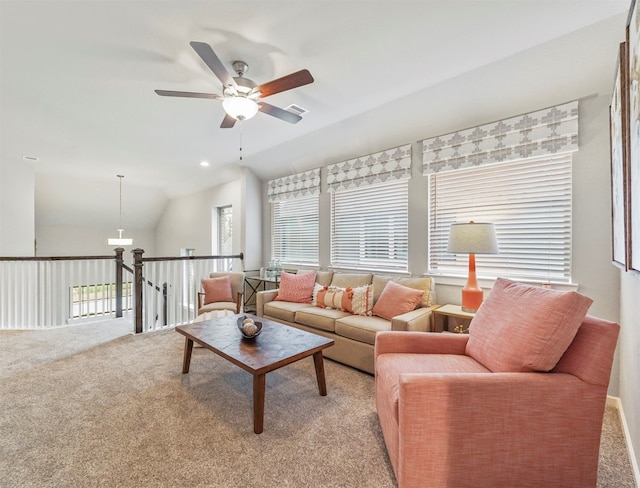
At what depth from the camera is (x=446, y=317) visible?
300 centimetres

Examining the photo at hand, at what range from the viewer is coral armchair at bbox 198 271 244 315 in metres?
3.97

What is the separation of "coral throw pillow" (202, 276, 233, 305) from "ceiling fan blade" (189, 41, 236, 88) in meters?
2.76

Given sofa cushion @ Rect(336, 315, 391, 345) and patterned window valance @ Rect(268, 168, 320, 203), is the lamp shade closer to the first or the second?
sofa cushion @ Rect(336, 315, 391, 345)

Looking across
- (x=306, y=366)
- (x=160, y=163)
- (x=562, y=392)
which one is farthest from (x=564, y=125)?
(x=160, y=163)

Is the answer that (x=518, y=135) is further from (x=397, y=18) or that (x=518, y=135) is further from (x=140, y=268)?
(x=140, y=268)

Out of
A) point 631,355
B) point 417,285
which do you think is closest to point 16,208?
point 417,285

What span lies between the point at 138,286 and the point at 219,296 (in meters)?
1.10

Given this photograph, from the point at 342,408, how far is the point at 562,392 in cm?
140

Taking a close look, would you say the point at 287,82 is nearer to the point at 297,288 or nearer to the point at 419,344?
the point at 419,344

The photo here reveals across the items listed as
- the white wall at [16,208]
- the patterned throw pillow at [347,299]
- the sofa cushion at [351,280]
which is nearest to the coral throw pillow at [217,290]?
the patterned throw pillow at [347,299]

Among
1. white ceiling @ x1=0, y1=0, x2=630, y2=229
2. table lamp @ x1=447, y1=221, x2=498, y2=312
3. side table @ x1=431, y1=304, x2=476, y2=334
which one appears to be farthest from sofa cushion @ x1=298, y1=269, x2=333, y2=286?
white ceiling @ x1=0, y1=0, x2=630, y2=229

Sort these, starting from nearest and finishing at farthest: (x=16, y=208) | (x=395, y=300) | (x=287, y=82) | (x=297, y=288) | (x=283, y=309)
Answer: (x=287, y=82) → (x=395, y=300) → (x=283, y=309) → (x=297, y=288) → (x=16, y=208)

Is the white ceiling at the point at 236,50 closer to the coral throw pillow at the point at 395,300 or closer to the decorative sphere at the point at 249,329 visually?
the coral throw pillow at the point at 395,300

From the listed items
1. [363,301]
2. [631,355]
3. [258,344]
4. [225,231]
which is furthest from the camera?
[225,231]
